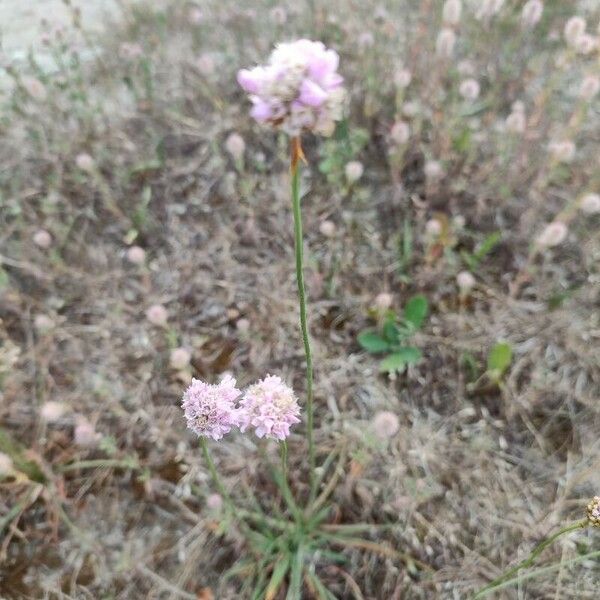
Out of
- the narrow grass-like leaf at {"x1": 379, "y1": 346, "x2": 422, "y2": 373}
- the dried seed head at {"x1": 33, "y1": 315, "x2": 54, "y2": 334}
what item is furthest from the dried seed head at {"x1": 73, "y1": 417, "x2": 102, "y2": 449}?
the narrow grass-like leaf at {"x1": 379, "y1": 346, "x2": 422, "y2": 373}

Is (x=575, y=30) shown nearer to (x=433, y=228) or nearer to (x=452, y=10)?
(x=452, y=10)

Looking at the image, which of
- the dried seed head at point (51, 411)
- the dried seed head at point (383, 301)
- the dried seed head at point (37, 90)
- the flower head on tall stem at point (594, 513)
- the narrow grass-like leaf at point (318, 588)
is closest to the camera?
the flower head on tall stem at point (594, 513)

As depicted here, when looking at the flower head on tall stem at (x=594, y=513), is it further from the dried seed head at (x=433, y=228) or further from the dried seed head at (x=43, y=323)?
the dried seed head at (x=43, y=323)

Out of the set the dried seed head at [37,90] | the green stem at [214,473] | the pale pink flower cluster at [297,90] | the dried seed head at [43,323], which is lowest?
the dried seed head at [43,323]

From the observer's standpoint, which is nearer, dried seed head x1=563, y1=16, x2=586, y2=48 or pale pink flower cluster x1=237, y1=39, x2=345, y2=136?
pale pink flower cluster x1=237, y1=39, x2=345, y2=136

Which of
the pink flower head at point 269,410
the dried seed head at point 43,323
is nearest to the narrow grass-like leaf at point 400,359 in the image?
the pink flower head at point 269,410

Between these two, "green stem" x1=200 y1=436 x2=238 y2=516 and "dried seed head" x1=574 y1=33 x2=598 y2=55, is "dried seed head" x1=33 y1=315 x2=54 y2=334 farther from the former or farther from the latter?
"dried seed head" x1=574 y1=33 x2=598 y2=55

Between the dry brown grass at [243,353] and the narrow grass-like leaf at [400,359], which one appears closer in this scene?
the dry brown grass at [243,353]

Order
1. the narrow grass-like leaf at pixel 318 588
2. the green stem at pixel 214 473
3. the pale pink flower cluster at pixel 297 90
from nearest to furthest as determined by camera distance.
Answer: the pale pink flower cluster at pixel 297 90 < the green stem at pixel 214 473 < the narrow grass-like leaf at pixel 318 588

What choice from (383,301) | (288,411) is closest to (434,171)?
(383,301)
